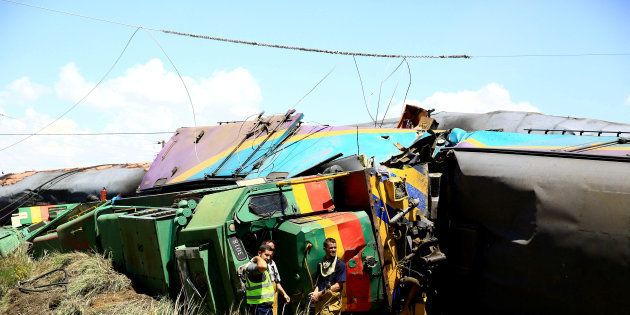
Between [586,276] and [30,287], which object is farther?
[30,287]

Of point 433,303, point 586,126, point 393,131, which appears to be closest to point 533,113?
point 586,126

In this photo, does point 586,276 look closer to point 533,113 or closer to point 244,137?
point 244,137

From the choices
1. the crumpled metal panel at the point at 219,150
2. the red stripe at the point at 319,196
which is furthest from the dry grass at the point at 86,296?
the crumpled metal panel at the point at 219,150

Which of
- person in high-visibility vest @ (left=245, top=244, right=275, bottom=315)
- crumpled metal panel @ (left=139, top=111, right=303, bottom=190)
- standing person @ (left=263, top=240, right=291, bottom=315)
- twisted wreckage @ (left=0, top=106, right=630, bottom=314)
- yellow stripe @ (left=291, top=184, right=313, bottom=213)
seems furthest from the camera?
crumpled metal panel @ (left=139, top=111, right=303, bottom=190)

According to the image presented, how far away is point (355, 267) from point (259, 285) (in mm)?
1053

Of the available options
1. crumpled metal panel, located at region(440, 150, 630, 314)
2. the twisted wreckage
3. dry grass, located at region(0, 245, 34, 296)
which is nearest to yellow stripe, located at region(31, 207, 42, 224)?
dry grass, located at region(0, 245, 34, 296)

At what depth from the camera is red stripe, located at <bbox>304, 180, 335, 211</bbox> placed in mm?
5980

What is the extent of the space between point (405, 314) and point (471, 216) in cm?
138

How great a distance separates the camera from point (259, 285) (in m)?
5.05

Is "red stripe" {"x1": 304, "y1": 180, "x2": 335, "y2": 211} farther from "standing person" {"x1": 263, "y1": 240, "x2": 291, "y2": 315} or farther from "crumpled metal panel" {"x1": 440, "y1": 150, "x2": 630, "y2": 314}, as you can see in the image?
"crumpled metal panel" {"x1": 440, "y1": 150, "x2": 630, "y2": 314}

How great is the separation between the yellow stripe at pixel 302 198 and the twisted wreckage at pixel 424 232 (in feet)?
0.04

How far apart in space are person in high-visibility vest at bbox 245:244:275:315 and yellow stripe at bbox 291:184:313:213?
824 mm

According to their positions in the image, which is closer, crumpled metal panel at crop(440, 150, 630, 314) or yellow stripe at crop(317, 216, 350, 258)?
crumpled metal panel at crop(440, 150, 630, 314)

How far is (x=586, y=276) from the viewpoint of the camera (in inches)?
172
